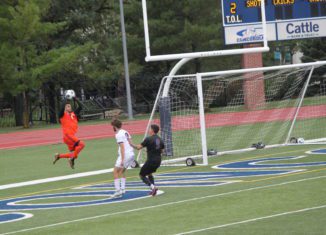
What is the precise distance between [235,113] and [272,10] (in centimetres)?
810

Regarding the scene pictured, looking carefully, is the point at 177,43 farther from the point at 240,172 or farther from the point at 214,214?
the point at 214,214

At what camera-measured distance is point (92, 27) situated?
50.6 m

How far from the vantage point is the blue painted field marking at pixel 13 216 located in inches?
519

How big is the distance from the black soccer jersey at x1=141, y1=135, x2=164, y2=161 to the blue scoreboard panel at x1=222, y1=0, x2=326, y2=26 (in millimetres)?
9342

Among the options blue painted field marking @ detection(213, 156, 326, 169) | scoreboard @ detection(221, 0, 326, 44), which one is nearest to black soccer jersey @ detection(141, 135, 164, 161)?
blue painted field marking @ detection(213, 156, 326, 169)

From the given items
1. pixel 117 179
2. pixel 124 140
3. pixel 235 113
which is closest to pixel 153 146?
pixel 124 140

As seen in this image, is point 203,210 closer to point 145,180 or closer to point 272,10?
point 145,180

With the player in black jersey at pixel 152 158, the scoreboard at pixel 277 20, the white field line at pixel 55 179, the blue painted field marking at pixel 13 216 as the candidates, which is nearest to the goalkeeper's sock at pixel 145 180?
the player in black jersey at pixel 152 158

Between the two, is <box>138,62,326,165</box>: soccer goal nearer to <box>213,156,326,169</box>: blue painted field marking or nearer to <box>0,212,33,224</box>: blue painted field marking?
<box>213,156,326,169</box>: blue painted field marking

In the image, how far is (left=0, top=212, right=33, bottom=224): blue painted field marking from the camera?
1318cm

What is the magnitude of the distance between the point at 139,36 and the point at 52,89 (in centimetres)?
574

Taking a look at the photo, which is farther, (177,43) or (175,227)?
(177,43)

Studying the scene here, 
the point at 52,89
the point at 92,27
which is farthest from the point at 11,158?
the point at 92,27

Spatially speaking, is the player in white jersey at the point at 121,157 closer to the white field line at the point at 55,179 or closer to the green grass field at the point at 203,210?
the green grass field at the point at 203,210
